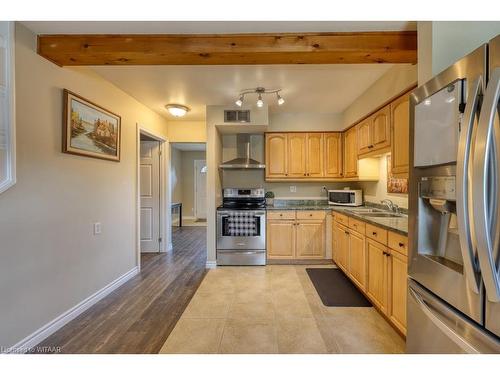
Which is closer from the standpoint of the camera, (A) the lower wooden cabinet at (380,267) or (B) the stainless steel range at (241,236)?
(A) the lower wooden cabinet at (380,267)

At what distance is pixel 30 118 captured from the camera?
1.87m

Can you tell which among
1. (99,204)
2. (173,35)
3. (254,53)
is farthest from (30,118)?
(254,53)

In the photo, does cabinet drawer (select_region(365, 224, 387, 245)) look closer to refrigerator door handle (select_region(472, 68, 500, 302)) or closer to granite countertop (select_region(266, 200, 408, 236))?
granite countertop (select_region(266, 200, 408, 236))

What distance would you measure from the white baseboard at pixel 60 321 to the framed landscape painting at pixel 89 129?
1.46 metres

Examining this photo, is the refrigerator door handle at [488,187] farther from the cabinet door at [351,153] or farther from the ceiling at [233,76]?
the cabinet door at [351,153]

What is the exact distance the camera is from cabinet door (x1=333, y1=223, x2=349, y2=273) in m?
3.13

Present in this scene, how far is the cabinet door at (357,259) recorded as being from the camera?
258 cm

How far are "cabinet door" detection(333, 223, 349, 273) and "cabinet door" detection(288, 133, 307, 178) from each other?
1080 mm

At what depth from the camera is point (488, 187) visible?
2.80 ft

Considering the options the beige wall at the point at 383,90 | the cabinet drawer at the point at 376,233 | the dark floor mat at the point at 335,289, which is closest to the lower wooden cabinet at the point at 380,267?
the cabinet drawer at the point at 376,233

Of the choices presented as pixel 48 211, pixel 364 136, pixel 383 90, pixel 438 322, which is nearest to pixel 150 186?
pixel 48 211

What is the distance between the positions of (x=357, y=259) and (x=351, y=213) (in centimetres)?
54
